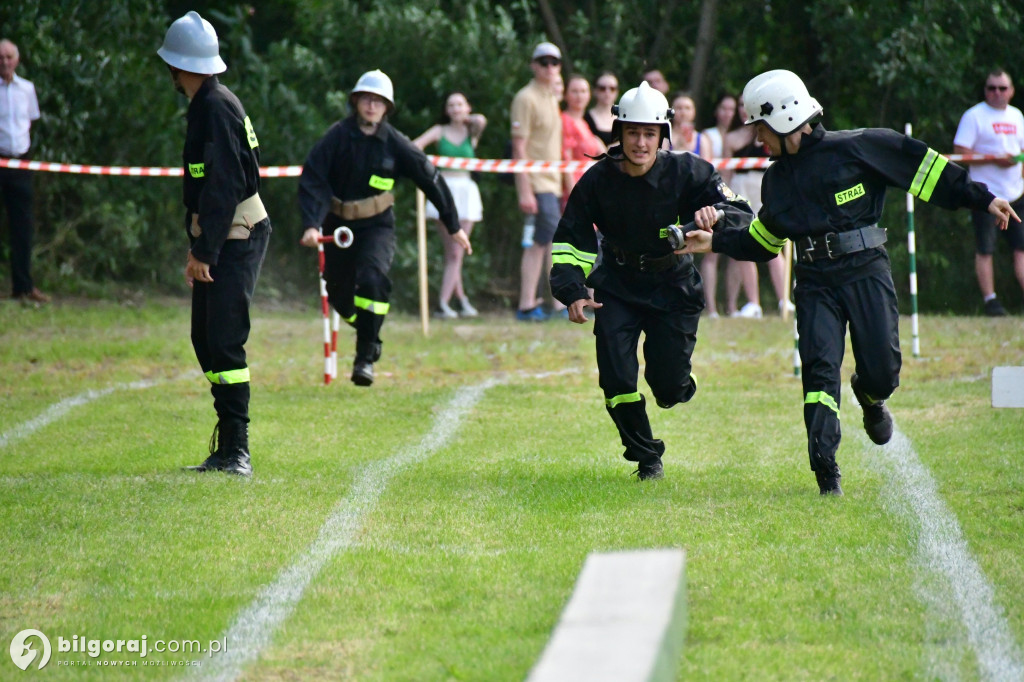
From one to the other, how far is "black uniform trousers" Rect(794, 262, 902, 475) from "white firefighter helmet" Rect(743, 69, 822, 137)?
756mm

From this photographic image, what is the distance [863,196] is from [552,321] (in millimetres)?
8662

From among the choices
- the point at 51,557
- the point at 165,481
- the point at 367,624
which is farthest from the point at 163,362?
the point at 367,624

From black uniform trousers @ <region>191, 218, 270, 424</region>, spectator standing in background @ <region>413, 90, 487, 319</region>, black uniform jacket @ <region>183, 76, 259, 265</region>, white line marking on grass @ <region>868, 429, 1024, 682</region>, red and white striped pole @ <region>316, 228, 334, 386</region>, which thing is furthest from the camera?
spectator standing in background @ <region>413, 90, 487, 319</region>

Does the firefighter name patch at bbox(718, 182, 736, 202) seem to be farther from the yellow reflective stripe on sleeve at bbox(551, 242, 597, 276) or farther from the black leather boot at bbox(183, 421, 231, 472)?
the black leather boot at bbox(183, 421, 231, 472)

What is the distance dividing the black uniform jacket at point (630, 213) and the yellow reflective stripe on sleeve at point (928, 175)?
2.74ft

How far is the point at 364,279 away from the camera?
1084 cm

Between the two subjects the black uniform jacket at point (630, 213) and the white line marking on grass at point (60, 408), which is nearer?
the black uniform jacket at point (630, 213)

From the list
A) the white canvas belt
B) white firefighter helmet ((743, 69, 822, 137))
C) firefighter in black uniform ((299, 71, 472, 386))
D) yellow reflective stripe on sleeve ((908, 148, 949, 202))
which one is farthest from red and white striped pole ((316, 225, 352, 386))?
yellow reflective stripe on sleeve ((908, 148, 949, 202))

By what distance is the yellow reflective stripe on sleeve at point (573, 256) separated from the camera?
7652 millimetres

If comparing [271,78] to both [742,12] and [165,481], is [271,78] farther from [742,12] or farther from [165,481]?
[165,481]

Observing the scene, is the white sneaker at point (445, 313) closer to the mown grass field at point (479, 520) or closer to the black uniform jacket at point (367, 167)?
the mown grass field at point (479, 520)

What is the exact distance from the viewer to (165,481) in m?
7.51

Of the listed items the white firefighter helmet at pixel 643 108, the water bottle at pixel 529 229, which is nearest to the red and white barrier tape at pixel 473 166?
the water bottle at pixel 529 229

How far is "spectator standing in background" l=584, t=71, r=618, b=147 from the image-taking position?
15.1m
